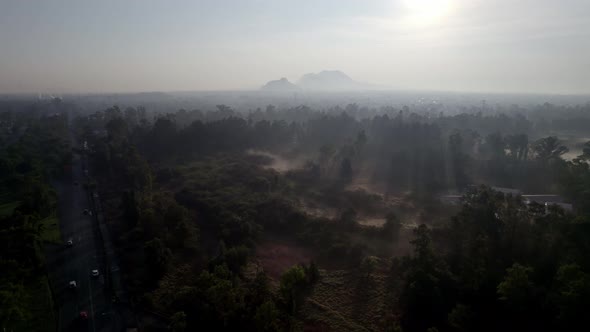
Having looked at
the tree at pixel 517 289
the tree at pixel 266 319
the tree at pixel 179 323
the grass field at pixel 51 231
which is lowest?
the grass field at pixel 51 231

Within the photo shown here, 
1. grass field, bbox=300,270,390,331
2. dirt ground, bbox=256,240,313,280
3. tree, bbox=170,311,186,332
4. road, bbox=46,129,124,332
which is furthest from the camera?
dirt ground, bbox=256,240,313,280

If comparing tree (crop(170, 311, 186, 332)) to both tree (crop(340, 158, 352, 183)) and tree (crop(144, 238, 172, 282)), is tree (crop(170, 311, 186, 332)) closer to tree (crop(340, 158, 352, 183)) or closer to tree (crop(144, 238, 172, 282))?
tree (crop(144, 238, 172, 282))

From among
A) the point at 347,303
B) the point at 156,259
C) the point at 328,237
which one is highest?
the point at 156,259

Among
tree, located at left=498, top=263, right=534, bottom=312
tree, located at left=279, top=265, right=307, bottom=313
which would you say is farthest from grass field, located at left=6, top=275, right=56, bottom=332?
tree, located at left=498, top=263, right=534, bottom=312

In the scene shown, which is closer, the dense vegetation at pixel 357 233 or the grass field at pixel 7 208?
the dense vegetation at pixel 357 233

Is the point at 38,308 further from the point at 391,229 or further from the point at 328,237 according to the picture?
the point at 391,229

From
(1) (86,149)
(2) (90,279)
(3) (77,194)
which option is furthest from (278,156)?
(2) (90,279)

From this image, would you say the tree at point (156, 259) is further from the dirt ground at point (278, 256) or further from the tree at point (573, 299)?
the tree at point (573, 299)

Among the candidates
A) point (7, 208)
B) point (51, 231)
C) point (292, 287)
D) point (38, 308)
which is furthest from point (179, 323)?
point (7, 208)

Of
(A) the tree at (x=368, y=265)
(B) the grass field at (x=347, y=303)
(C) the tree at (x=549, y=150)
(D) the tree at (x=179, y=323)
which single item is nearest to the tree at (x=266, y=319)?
(D) the tree at (x=179, y=323)
